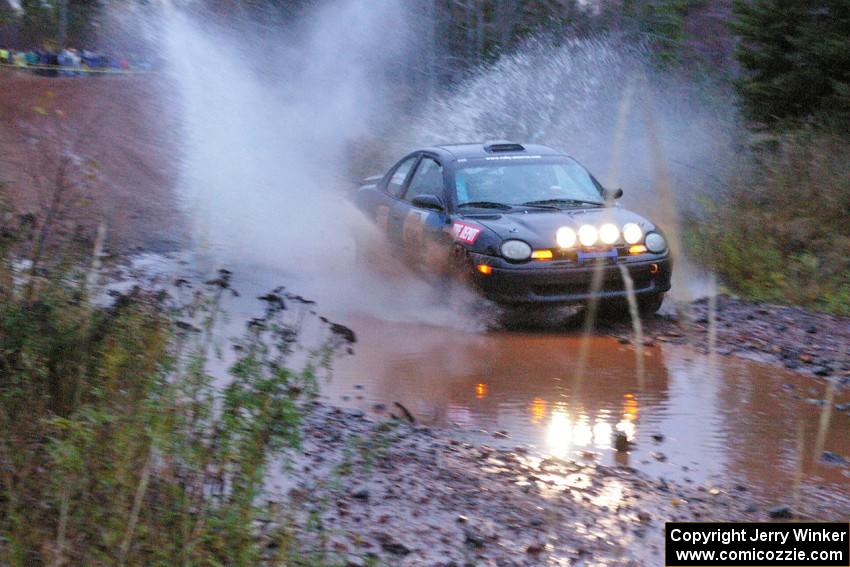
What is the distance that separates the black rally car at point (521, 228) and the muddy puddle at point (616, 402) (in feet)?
1.66

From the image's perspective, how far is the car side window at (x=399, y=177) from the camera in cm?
1043

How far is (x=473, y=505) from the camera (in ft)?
15.6

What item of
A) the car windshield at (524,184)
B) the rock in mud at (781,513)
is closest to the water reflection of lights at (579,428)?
the rock in mud at (781,513)

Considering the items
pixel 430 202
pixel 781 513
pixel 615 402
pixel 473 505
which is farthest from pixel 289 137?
pixel 781 513

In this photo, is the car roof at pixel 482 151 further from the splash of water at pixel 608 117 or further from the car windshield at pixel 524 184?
the splash of water at pixel 608 117

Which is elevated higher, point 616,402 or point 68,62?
point 68,62

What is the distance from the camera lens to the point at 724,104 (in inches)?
717

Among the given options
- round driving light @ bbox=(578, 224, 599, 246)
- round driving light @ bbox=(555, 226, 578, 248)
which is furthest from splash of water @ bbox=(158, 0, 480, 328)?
round driving light @ bbox=(578, 224, 599, 246)

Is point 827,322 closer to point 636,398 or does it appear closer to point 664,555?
point 636,398

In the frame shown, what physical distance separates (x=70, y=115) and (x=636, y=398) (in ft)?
59.4

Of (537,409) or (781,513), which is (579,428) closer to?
(537,409)

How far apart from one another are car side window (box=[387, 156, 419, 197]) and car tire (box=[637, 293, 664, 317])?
259 cm

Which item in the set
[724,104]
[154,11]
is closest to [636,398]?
[724,104]

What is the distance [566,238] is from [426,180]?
188 centimetres
